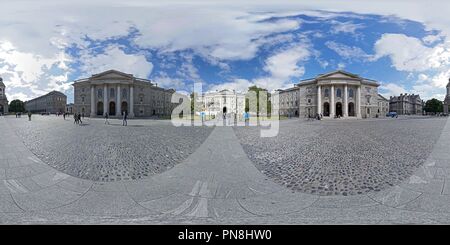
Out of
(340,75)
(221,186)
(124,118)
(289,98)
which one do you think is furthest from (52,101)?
(340,75)

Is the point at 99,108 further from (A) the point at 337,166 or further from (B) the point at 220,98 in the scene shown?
(A) the point at 337,166

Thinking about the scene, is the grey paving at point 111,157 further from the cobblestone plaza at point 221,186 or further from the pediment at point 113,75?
the pediment at point 113,75

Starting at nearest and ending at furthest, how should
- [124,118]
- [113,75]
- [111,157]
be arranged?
[111,157], [113,75], [124,118]

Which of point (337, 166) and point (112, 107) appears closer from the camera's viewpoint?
point (337, 166)

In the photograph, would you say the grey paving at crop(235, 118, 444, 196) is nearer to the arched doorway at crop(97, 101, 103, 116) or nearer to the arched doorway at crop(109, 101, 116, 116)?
the arched doorway at crop(109, 101, 116, 116)

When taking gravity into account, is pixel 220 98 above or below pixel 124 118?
above

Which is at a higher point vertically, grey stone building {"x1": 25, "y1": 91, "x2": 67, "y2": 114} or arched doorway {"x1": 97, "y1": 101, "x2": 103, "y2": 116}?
grey stone building {"x1": 25, "y1": 91, "x2": 67, "y2": 114}

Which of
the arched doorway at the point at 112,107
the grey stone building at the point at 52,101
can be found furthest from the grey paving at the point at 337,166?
the arched doorway at the point at 112,107

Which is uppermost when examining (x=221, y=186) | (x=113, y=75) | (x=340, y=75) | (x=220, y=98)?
(x=340, y=75)

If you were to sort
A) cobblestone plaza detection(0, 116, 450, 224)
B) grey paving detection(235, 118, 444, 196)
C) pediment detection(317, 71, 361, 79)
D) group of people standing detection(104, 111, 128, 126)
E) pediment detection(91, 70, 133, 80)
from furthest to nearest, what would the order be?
group of people standing detection(104, 111, 128, 126), pediment detection(317, 71, 361, 79), pediment detection(91, 70, 133, 80), grey paving detection(235, 118, 444, 196), cobblestone plaza detection(0, 116, 450, 224)

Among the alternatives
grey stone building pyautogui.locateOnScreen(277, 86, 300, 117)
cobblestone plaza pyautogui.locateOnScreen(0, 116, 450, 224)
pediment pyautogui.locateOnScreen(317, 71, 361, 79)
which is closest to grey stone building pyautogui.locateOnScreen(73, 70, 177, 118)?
cobblestone plaza pyautogui.locateOnScreen(0, 116, 450, 224)

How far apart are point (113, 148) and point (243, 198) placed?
5.10 metres

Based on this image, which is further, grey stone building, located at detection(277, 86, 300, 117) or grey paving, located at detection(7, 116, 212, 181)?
grey stone building, located at detection(277, 86, 300, 117)

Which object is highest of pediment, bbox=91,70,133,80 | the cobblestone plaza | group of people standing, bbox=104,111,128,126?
pediment, bbox=91,70,133,80
